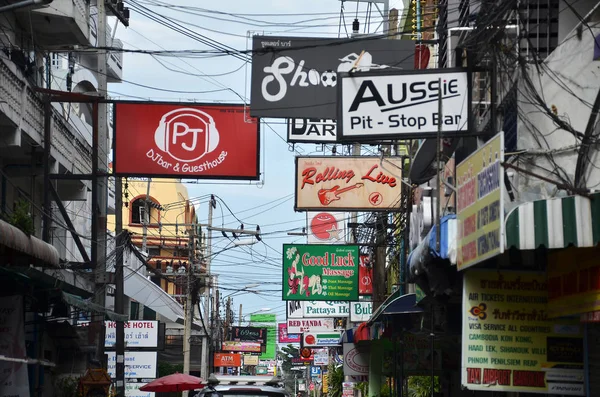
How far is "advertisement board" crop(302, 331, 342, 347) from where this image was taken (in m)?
44.6

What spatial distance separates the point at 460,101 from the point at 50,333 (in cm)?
1365

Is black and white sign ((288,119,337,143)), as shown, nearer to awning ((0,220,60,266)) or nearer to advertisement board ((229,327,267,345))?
awning ((0,220,60,266))

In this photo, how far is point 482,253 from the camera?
33.4 feet

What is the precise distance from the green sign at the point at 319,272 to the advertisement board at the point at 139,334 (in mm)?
9383

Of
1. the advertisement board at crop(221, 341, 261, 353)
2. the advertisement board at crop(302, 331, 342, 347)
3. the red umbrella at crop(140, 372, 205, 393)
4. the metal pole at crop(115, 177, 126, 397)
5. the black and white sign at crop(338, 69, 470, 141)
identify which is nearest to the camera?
the black and white sign at crop(338, 69, 470, 141)

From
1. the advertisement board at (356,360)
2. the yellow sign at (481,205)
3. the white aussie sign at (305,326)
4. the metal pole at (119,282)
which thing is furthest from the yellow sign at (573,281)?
the white aussie sign at (305,326)

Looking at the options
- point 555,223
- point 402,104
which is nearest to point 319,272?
point 402,104

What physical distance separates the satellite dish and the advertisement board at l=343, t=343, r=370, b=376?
9.68 m

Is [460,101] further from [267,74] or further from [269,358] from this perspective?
[269,358]

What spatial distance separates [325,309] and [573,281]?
99.5 ft

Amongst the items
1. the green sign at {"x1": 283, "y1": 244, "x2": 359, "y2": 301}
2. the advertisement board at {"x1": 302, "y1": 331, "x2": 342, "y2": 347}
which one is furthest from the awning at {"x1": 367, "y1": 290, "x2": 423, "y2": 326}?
the advertisement board at {"x1": 302, "y1": 331, "x2": 342, "y2": 347}

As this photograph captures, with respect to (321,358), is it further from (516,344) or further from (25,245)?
(516,344)

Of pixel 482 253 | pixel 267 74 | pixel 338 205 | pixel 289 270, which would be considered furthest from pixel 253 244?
pixel 482 253

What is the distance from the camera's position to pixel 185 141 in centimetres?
2167
